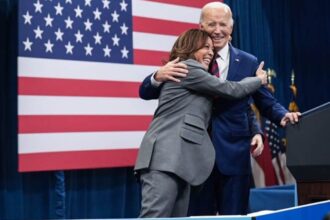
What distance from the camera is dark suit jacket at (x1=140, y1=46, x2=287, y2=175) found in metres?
2.17

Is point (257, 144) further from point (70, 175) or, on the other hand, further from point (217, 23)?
point (70, 175)


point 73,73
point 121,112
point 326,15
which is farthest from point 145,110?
point 326,15

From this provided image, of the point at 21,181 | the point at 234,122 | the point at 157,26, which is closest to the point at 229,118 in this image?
the point at 234,122

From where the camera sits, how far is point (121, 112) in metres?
4.04

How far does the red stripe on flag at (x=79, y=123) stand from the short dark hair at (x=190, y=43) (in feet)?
5.37

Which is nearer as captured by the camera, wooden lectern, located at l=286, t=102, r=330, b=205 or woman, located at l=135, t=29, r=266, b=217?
wooden lectern, located at l=286, t=102, r=330, b=205

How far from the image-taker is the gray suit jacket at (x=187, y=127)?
207cm

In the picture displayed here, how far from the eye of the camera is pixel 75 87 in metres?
3.80

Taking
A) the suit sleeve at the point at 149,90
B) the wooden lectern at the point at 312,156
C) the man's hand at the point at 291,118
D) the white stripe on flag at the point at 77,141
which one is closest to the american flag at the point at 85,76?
the white stripe on flag at the point at 77,141

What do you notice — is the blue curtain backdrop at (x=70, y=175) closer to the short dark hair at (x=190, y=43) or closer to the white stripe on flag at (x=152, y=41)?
the white stripe on flag at (x=152, y=41)

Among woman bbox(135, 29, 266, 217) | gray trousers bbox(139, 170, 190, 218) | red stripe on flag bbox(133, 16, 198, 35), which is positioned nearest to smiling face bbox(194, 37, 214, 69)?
woman bbox(135, 29, 266, 217)

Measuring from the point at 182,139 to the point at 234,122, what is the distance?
0.26 m

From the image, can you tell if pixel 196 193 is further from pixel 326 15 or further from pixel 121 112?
pixel 326 15

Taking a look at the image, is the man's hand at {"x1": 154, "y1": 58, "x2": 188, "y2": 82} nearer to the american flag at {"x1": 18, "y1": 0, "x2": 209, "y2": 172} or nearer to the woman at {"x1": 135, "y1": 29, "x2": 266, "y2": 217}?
the woman at {"x1": 135, "y1": 29, "x2": 266, "y2": 217}
